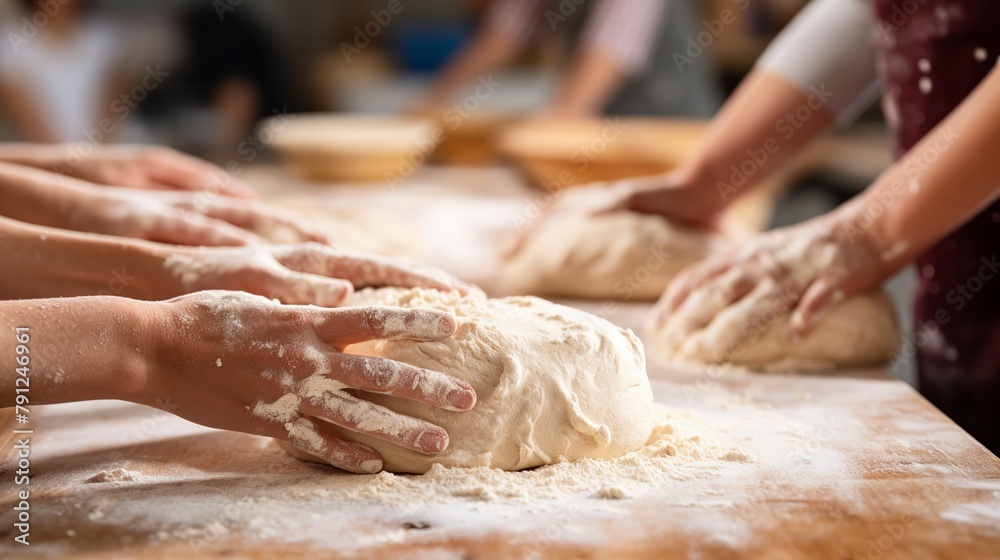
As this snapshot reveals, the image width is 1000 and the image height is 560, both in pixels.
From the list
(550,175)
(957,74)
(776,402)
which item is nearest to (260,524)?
(776,402)

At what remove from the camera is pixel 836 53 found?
2.31 meters

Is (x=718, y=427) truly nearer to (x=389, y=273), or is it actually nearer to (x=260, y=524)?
(x=389, y=273)

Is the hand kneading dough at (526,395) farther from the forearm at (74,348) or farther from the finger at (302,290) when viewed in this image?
the forearm at (74,348)

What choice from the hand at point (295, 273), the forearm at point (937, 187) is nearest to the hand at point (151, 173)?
the hand at point (295, 273)

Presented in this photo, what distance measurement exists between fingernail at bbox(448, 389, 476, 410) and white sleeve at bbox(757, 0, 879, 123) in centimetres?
154

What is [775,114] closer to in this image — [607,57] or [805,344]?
[805,344]

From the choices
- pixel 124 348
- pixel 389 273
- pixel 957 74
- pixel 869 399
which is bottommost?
pixel 869 399

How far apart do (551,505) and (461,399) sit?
0.20 meters

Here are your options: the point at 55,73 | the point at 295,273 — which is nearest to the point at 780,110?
the point at 295,273

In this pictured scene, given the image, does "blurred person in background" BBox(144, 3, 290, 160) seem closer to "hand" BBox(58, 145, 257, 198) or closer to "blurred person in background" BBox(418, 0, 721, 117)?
"blurred person in background" BBox(418, 0, 721, 117)

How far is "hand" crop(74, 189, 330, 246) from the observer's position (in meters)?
1.93

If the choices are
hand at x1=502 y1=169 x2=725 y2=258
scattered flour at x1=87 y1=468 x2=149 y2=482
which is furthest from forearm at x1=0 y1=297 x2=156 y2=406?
hand at x1=502 y1=169 x2=725 y2=258

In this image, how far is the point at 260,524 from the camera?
115 cm

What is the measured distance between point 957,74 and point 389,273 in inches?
52.2
